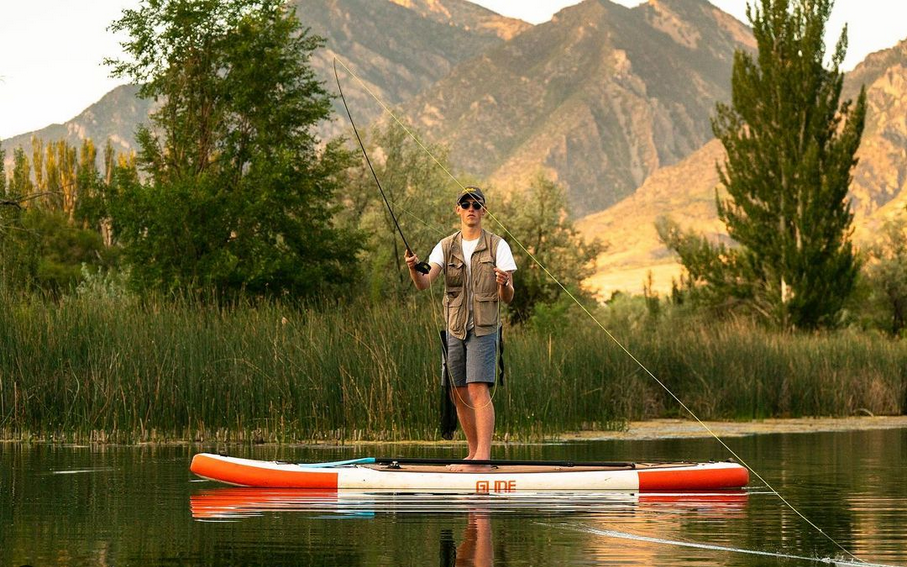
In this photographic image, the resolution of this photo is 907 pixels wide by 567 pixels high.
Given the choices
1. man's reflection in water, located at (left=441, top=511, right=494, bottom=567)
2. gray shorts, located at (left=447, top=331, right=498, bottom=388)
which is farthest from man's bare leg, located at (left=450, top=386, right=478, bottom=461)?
man's reflection in water, located at (left=441, top=511, right=494, bottom=567)

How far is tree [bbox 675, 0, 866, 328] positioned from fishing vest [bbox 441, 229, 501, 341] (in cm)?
3087

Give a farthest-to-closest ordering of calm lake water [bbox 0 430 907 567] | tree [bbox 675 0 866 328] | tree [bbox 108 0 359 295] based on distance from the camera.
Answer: tree [bbox 675 0 866 328] < tree [bbox 108 0 359 295] < calm lake water [bbox 0 430 907 567]

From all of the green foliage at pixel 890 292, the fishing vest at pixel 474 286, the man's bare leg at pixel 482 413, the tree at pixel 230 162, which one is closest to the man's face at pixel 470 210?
the fishing vest at pixel 474 286

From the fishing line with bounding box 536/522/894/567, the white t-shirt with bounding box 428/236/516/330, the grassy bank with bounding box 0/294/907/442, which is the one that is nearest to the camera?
the fishing line with bounding box 536/522/894/567

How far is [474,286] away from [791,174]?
32696 millimetres

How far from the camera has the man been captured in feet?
40.7

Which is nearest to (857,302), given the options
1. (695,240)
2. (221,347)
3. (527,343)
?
(695,240)

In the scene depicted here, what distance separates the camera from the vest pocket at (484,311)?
40.8 ft

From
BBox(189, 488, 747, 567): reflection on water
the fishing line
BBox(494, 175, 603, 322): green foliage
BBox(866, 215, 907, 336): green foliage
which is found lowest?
the fishing line

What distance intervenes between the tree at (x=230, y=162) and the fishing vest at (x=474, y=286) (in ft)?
71.3

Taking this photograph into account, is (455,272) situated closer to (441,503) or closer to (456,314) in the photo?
(456,314)

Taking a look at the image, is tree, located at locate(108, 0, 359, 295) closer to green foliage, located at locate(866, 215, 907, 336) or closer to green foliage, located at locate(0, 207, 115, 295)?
green foliage, located at locate(0, 207, 115, 295)

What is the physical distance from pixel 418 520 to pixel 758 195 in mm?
35845

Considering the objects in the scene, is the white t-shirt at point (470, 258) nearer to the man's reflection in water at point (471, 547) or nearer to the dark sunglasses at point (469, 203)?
the dark sunglasses at point (469, 203)
